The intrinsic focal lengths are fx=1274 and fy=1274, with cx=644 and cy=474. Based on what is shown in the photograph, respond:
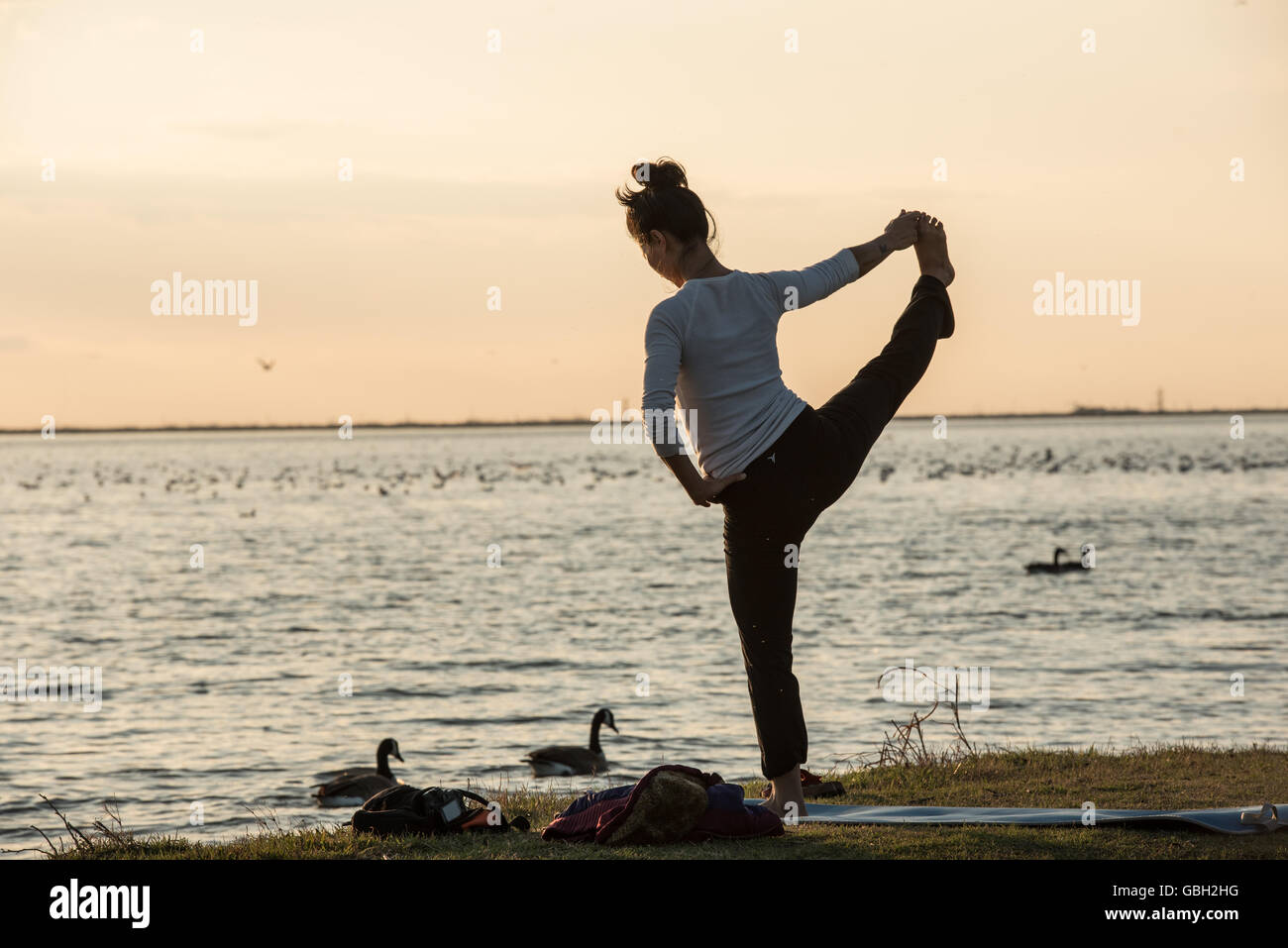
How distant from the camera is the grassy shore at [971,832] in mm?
5793

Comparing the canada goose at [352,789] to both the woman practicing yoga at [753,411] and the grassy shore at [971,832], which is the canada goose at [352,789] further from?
the woman practicing yoga at [753,411]

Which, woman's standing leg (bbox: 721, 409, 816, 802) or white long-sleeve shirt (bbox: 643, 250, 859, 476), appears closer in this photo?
white long-sleeve shirt (bbox: 643, 250, 859, 476)

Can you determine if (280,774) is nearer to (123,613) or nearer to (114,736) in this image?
(114,736)

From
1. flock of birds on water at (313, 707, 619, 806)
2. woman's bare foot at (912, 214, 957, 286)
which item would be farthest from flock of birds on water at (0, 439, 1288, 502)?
woman's bare foot at (912, 214, 957, 286)

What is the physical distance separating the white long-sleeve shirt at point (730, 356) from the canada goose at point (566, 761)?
30.4 feet

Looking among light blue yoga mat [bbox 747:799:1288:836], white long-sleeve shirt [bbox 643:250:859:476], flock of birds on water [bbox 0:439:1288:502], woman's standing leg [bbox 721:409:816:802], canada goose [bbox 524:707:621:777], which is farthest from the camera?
flock of birds on water [bbox 0:439:1288:502]

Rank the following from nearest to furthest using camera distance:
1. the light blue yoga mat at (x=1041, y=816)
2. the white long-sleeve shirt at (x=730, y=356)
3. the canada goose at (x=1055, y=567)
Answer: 1. the white long-sleeve shirt at (x=730, y=356)
2. the light blue yoga mat at (x=1041, y=816)
3. the canada goose at (x=1055, y=567)

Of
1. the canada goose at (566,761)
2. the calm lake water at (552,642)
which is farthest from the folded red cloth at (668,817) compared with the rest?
the canada goose at (566,761)

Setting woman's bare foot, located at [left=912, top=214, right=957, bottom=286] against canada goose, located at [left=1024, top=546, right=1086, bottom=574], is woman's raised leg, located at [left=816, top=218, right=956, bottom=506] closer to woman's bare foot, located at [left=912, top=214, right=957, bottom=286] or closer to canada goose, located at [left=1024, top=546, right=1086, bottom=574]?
woman's bare foot, located at [left=912, top=214, right=957, bottom=286]

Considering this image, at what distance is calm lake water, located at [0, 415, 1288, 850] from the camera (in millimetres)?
15164

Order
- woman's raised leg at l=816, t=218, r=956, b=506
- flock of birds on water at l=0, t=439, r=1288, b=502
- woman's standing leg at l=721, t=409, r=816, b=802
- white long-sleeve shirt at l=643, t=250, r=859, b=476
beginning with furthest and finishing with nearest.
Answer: flock of birds on water at l=0, t=439, r=1288, b=502 < woman's raised leg at l=816, t=218, r=956, b=506 < woman's standing leg at l=721, t=409, r=816, b=802 < white long-sleeve shirt at l=643, t=250, r=859, b=476

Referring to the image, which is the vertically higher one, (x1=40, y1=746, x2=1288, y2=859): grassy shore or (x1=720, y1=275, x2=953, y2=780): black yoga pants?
(x1=720, y1=275, x2=953, y2=780): black yoga pants

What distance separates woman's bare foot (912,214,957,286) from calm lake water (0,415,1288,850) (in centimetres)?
802

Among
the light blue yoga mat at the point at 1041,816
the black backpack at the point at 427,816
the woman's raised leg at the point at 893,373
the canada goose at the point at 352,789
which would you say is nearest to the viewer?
the woman's raised leg at the point at 893,373
